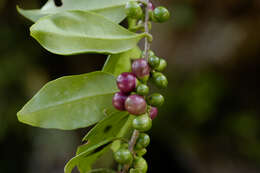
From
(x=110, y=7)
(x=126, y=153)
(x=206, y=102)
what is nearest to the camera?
(x=126, y=153)

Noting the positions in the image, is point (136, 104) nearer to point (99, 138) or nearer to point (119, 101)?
point (119, 101)

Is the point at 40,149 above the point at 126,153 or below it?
below

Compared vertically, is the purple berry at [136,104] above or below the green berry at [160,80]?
below

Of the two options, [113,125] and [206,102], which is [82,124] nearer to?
[113,125]

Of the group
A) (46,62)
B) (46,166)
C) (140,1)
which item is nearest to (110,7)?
(140,1)

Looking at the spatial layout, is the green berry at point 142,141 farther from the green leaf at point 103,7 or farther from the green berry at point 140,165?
the green leaf at point 103,7

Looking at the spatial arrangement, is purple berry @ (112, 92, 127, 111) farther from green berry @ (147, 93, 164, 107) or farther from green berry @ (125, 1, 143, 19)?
green berry @ (125, 1, 143, 19)

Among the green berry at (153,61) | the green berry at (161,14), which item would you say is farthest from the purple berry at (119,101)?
the green berry at (161,14)
